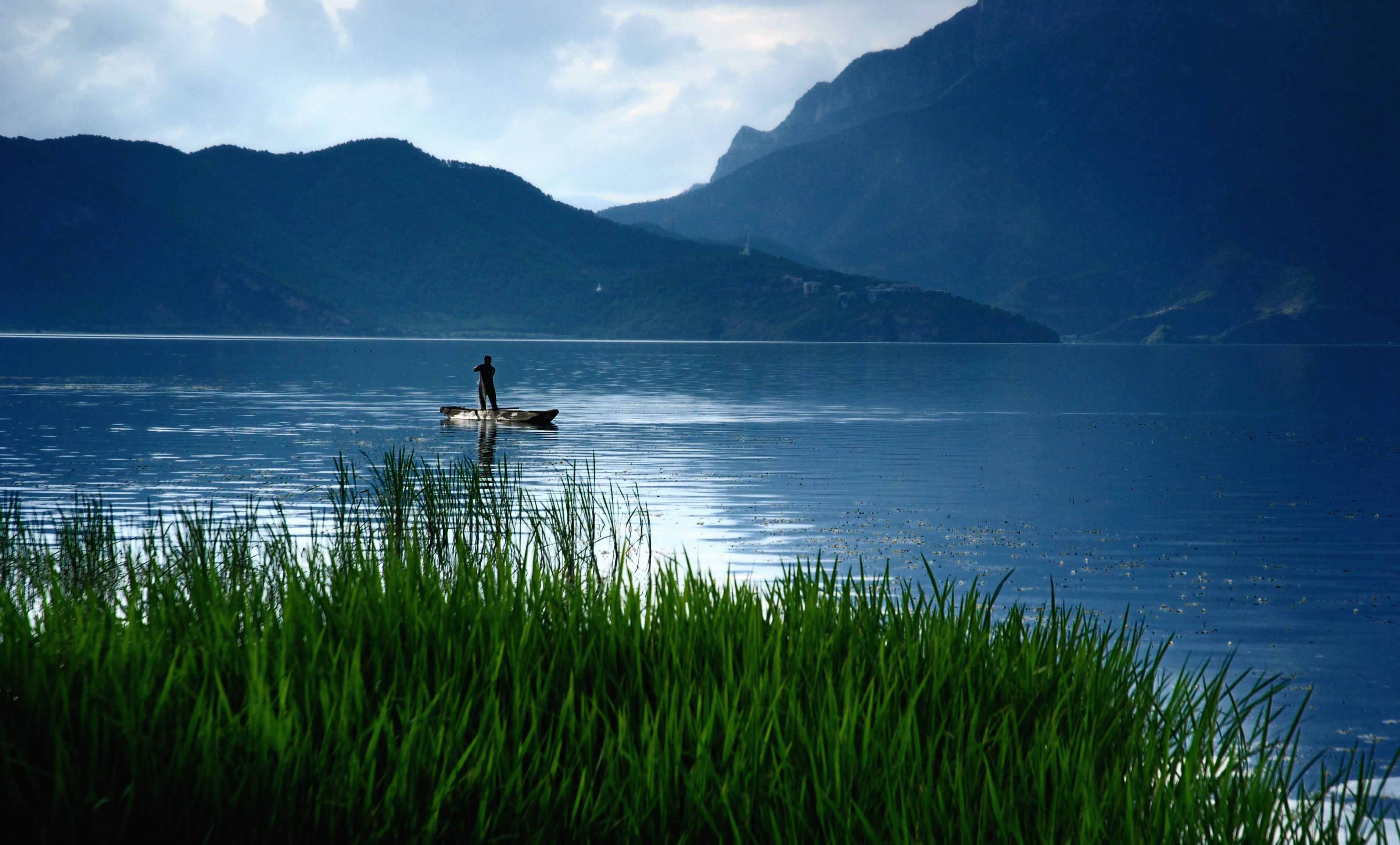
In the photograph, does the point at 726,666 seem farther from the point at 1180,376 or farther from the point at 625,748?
the point at 1180,376

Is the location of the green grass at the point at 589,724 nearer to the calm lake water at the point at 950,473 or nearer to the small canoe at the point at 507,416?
the calm lake water at the point at 950,473

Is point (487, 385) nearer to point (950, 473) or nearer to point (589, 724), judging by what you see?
point (950, 473)

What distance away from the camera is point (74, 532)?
13.4m

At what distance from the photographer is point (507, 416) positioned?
50.0 m

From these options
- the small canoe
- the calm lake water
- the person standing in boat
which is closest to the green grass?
the calm lake water

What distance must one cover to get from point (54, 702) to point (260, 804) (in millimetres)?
1291

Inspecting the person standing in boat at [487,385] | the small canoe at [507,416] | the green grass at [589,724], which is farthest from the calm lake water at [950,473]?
the green grass at [589,724]

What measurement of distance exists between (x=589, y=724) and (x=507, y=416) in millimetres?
43385

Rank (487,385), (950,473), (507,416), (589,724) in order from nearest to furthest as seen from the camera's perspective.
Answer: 1. (589,724)
2. (950,473)
3. (487,385)
4. (507,416)

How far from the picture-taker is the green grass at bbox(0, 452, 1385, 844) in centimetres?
625

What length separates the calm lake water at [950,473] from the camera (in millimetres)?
19922

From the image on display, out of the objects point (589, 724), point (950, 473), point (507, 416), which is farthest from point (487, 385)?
point (589, 724)

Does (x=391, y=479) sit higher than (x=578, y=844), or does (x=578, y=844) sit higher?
(x=391, y=479)

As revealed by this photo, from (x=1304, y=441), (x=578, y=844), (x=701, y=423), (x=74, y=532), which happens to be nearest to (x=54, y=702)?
(x=578, y=844)
